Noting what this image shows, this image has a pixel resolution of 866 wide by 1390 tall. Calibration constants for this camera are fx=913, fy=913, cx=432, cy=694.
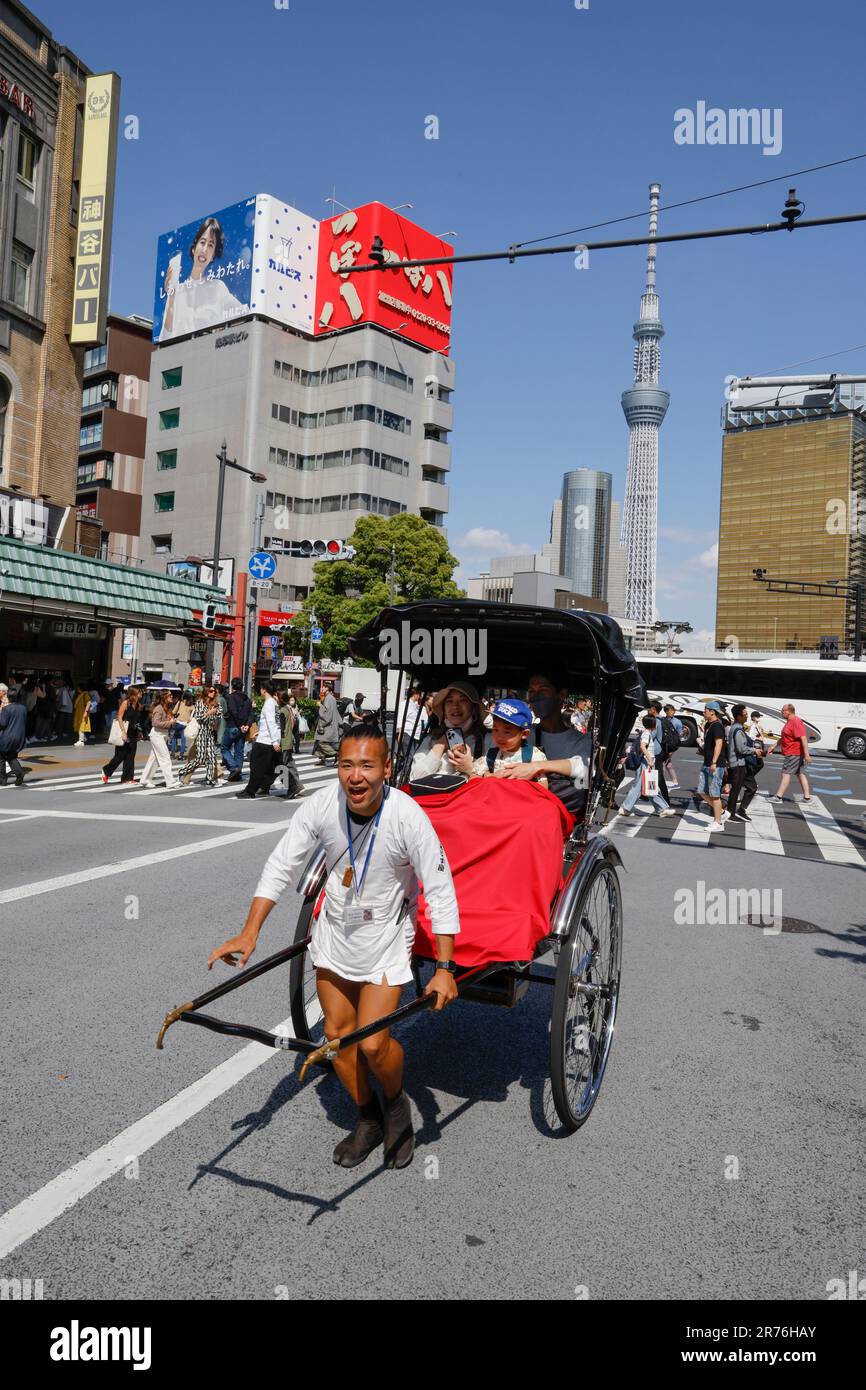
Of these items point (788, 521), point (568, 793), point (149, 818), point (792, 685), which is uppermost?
point (788, 521)

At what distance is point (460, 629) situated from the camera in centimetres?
634

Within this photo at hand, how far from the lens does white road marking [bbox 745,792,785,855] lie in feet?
42.9

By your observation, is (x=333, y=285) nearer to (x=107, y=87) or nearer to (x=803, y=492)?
(x=107, y=87)

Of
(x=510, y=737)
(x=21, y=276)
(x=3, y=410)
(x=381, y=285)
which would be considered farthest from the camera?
(x=381, y=285)

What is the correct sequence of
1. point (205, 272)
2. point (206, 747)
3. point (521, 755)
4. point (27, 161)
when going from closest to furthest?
1. point (521, 755)
2. point (206, 747)
3. point (27, 161)
4. point (205, 272)

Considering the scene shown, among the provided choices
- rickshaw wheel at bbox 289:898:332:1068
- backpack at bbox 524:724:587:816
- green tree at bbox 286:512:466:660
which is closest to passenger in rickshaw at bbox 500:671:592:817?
backpack at bbox 524:724:587:816

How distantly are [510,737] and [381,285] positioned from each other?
6281 centimetres

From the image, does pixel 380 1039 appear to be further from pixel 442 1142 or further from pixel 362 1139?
pixel 442 1142

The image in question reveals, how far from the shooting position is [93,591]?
80.7 feet

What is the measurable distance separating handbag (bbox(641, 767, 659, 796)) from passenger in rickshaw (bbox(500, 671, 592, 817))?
9.43 metres

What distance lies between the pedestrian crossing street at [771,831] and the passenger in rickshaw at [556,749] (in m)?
5.19

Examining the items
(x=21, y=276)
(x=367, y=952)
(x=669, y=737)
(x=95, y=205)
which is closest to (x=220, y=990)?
(x=367, y=952)

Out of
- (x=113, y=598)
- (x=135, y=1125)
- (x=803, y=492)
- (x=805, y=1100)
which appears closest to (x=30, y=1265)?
(x=135, y=1125)

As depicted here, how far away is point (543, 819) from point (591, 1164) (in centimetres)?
145
